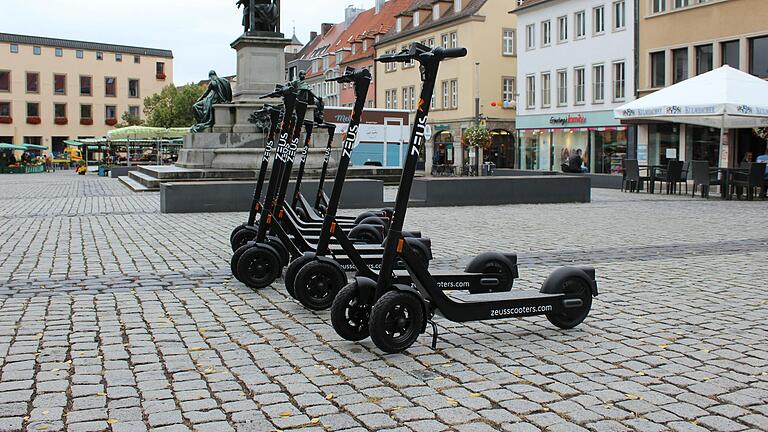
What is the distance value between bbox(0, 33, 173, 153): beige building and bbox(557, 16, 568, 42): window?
5796 centimetres

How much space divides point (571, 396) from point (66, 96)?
9132 centimetres

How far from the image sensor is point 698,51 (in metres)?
37.0

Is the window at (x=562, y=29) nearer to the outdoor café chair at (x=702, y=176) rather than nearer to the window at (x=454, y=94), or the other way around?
the window at (x=454, y=94)

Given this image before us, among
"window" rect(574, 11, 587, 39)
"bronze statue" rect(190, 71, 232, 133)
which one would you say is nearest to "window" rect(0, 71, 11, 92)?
"window" rect(574, 11, 587, 39)

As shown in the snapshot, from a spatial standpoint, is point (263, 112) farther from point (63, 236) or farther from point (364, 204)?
point (364, 204)

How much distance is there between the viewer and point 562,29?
157 feet

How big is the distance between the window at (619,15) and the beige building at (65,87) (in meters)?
62.8

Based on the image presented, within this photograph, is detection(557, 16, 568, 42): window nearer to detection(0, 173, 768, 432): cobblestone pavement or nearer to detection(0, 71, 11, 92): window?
detection(0, 173, 768, 432): cobblestone pavement

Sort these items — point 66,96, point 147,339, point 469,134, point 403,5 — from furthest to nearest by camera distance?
1. point 66,96
2. point 403,5
3. point 469,134
4. point 147,339

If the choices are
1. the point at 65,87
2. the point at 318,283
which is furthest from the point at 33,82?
the point at 318,283

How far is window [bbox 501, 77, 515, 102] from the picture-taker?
57719mm

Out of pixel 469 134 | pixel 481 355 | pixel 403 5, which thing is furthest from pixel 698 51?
pixel 403 5

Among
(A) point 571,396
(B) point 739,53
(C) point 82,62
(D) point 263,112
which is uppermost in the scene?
(C) point 82,62

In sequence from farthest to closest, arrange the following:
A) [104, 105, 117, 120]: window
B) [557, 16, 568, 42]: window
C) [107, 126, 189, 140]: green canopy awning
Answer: [104, 105, 117, 120]: window → [107, 126, 189, 140]: green canopy awning → [557, 16, 568, 42]: window
